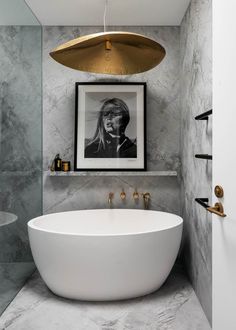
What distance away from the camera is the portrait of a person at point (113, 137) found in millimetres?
3152

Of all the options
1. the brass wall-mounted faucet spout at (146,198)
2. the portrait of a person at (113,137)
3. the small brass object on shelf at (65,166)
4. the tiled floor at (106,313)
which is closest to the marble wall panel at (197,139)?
the tiled floor at (106,313)

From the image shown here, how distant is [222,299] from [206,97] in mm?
1383

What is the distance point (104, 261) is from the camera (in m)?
2.14

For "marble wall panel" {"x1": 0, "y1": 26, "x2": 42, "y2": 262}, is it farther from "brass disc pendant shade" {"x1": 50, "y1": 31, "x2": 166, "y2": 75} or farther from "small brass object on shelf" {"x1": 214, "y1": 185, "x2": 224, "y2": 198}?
"small brass object on shelf" {"x1": 214, "y1": 185, "x2": 224, "y2": 198}

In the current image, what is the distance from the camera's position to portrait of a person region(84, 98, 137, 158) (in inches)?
124

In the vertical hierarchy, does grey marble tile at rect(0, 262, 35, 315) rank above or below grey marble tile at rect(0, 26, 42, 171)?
below

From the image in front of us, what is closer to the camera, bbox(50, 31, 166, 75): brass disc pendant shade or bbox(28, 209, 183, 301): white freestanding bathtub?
bbox(50, 31, 166, 75): brass disc pendant shade

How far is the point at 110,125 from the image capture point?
125 inches

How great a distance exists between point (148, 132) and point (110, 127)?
1.37 feet

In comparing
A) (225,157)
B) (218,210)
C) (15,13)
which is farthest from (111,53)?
(218,210)

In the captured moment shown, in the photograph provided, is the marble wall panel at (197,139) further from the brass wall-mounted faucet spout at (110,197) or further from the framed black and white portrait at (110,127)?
the brass wall-mounted faucet spout at (110,197)

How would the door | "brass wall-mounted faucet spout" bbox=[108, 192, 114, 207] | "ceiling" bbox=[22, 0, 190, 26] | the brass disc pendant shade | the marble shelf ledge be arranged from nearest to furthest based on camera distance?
1. the door
2. the brass disc pendant shade
3. "ceiling" bbox=[22, 0, 190, 26]
4. the marble shelf ledge
5. "brass wall-mounted faucet spout" bbox=[108, 192, 114, 207]

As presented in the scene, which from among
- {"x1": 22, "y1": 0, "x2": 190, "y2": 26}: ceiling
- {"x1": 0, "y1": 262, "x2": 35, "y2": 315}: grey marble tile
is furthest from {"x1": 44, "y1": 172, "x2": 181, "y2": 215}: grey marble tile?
{"x1": 22, "y1": 0, "x2": 190, "y2": 26}: ceiling

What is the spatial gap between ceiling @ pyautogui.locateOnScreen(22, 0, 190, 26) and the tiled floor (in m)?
2.54
